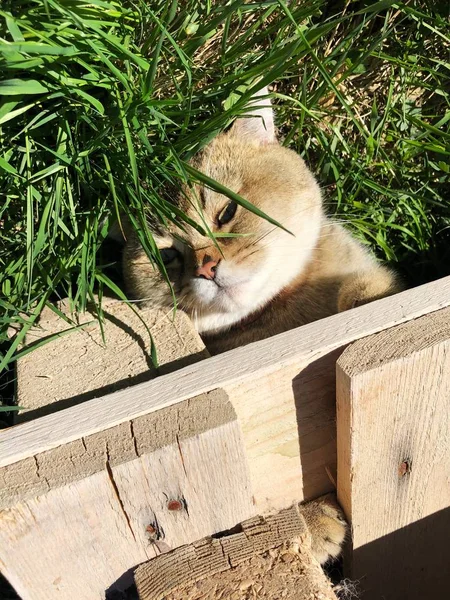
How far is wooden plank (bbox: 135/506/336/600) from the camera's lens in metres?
1.15

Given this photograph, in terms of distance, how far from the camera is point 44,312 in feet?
5.29

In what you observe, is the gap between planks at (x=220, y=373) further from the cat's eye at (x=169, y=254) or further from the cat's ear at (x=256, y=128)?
the cat's ear at (x=256, y=128)

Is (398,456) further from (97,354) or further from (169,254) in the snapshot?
(169,254)

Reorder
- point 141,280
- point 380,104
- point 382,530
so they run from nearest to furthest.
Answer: point 382,530 → point 141,280 → point 380,104

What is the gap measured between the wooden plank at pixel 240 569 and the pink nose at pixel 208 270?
66 cm

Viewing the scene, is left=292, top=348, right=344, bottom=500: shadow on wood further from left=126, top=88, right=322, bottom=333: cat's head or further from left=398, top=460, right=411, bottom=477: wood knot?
left=126, top=88, right=322, bottom=333: cat's head

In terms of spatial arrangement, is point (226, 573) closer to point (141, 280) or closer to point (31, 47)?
point (141, 280)

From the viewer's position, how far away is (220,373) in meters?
1.15

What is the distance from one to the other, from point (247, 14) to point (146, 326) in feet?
3.14

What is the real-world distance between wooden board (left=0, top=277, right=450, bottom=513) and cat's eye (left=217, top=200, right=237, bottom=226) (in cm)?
57

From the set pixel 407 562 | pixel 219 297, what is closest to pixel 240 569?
pixel 407 562

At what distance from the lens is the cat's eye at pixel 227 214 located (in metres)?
1.70

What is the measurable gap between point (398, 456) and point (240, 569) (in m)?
0.42

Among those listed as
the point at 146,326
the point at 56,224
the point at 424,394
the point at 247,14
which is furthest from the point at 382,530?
the point at 247,14
